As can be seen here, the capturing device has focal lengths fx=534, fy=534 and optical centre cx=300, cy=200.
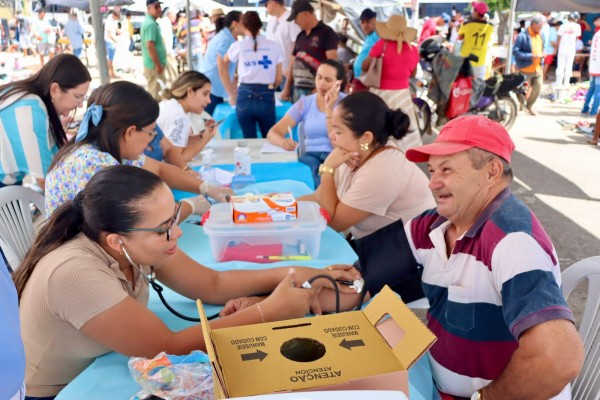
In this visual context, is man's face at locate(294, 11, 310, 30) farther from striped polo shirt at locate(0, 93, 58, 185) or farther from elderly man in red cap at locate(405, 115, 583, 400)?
elderly man in red cap at locate(405, 115, 583, 400)

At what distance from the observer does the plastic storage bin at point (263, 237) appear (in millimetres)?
1977

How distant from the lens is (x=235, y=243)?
6.72ft

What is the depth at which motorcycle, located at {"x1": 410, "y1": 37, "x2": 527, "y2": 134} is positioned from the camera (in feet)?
21.6

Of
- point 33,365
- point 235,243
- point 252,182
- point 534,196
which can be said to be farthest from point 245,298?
point 534,196

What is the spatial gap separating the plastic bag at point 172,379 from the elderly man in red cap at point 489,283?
66 centimetres

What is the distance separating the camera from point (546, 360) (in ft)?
3.77

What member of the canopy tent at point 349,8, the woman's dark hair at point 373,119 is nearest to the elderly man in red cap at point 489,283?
the woman's dark hair at point 373,119

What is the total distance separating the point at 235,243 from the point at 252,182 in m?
0.92

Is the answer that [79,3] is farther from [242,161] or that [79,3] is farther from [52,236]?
[52,236]

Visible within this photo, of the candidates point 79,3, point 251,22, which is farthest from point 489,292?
point 79,3

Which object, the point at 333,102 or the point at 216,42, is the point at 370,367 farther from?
the point at 216,42

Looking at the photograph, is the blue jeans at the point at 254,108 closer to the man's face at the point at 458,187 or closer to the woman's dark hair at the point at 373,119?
the woman's dark hair at the point at 373,119

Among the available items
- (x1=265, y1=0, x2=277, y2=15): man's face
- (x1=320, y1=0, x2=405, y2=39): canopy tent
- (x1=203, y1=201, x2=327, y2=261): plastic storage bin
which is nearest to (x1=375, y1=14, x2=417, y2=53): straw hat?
(x1=265, y1=0, x2=277, y2=15): man's face

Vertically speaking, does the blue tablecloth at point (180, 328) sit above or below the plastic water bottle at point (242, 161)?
below
